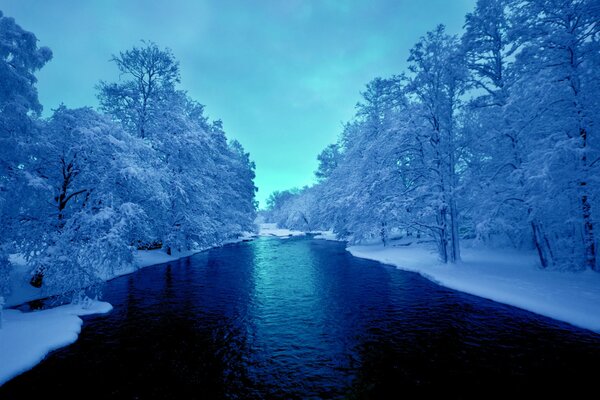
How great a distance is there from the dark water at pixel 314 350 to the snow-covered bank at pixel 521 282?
77 cm

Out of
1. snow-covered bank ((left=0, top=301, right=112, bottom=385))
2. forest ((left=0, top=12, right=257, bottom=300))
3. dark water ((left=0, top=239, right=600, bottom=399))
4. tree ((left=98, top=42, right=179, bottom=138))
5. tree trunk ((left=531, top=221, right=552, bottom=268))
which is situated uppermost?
tree ((left=98, top=42, right=179, bottom=138))

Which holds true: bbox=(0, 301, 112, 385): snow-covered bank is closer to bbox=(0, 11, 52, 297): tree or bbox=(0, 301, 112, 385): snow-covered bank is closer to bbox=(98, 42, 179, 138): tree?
bbox=(0, 11, 52, 297): tree

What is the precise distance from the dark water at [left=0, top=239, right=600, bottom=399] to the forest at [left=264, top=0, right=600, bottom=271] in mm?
5688

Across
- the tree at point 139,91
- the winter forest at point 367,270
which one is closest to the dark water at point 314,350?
the winter forest at point 367,270

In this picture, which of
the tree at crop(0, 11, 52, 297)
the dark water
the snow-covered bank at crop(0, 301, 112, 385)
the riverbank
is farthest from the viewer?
the tree at crop(0, 11, 52, 297)

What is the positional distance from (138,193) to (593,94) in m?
22.0

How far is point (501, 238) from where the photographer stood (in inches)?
961

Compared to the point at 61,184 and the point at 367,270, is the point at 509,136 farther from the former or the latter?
the point at 61,184

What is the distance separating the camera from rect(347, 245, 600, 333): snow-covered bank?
994 centimetres

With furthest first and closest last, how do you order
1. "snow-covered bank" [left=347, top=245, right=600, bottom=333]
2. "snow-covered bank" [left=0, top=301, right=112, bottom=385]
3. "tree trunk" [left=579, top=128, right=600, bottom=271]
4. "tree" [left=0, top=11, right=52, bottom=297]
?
"tree trunk" [left=579, top=128, right=600, bottom=271], "tree" [left=0, top=11, right=52, bottom=297], "snow-covered bank" [left=347, top=245, right=600, bottom=333], "snow-covered bank" [left=0, top=301, right=112, bottom=385]

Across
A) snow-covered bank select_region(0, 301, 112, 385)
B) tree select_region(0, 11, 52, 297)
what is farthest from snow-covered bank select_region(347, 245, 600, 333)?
tree select_region(0, 11, 52, 297)

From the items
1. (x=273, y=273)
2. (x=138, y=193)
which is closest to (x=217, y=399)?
(x=138, y=193)

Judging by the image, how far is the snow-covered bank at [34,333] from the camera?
7.25 meters

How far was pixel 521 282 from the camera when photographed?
43.3 feet
